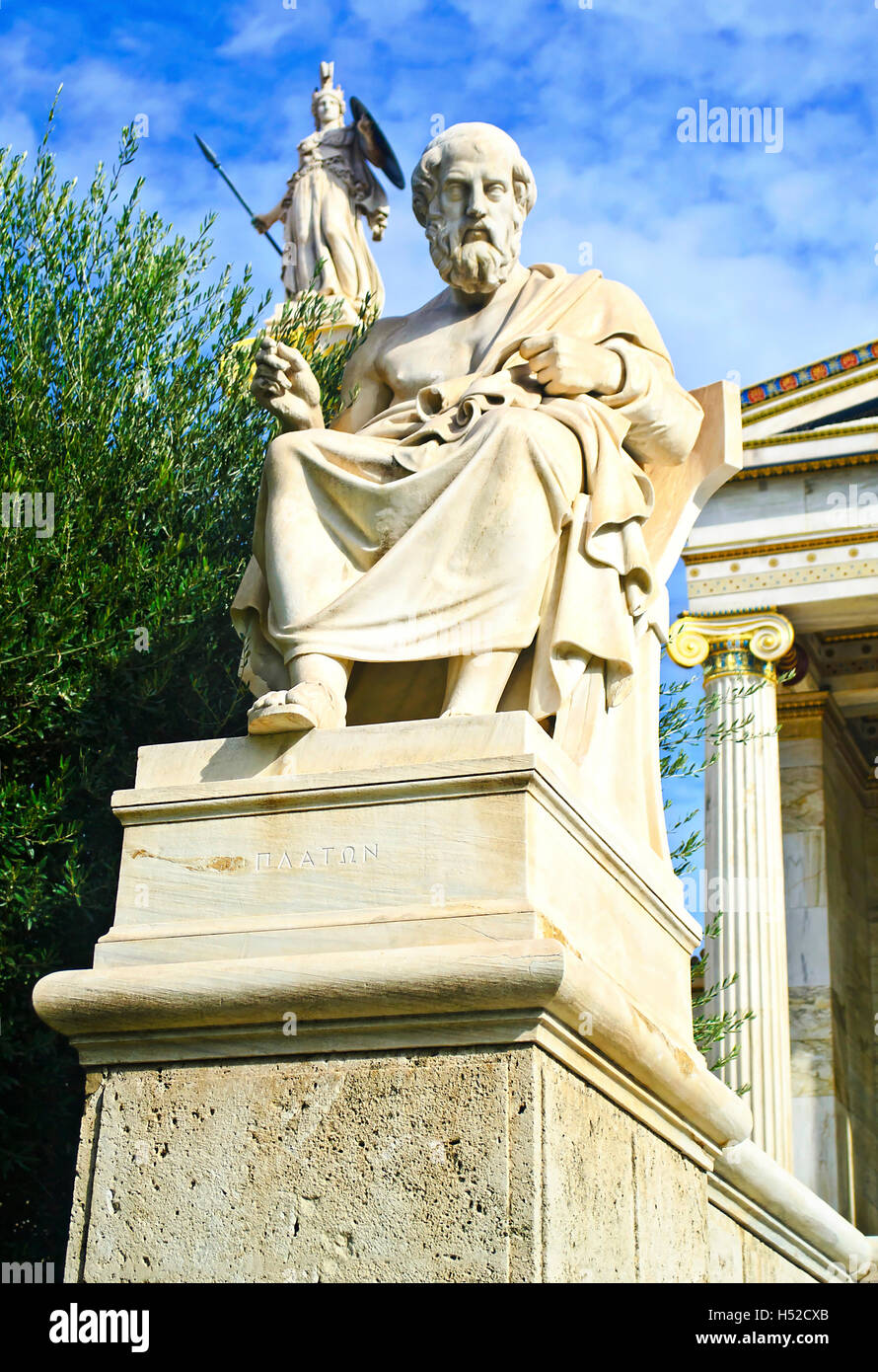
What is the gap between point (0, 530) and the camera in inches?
283

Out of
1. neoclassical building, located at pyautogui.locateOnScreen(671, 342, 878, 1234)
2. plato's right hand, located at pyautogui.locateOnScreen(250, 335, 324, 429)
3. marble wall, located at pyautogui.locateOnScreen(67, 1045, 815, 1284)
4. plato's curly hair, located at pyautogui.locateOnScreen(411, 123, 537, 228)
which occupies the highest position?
neoclassical building, located at pyautogui.locateOnScreen(671, 342, 878, 1234)

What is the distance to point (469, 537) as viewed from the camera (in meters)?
4.60

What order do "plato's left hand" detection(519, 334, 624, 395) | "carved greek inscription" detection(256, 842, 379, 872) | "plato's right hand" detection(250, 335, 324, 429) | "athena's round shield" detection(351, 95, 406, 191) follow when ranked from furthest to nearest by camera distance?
"athena's round shield" detection(351, 95, 406, 191), "plato's right hand" detection(250, 335, 324, 429), "plato's left hand" detection(519, 334, 624, 395), "carved greek inscription" detection(256, 842, 379, 872)

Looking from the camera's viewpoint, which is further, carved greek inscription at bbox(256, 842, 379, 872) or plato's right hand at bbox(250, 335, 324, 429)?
plato's right hand at bbox(250, 335, 324, 429)

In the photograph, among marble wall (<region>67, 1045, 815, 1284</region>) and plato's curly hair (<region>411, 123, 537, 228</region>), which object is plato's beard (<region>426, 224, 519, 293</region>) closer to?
plato's curly hair (<region>411, 123, 537, 228</region>)

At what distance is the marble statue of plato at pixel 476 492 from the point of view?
4.57 meters

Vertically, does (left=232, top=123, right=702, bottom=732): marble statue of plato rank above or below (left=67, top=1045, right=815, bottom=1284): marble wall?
above

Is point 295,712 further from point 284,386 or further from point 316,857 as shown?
point 284,386

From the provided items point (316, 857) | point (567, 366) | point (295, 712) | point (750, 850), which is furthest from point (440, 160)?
point (750, 850)

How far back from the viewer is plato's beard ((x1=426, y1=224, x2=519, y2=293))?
17.8 ft

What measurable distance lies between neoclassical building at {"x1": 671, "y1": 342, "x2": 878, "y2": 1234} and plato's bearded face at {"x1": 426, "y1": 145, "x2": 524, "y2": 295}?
33.5 feet

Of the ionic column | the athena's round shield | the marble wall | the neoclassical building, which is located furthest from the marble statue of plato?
the neoclassical building
